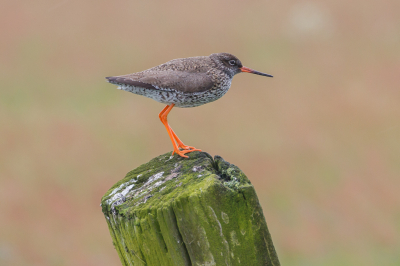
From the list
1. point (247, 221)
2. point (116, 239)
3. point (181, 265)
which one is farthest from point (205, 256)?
point (116, 239)

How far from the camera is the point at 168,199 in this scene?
2.75 m

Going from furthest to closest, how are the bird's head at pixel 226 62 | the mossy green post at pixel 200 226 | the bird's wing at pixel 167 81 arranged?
the bird's head at pixel 226 62 → the bird's wing at pixel 167 81 → the mossy green post at pixel 200 226

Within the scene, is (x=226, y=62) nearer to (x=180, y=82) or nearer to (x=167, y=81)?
(x=180, y=82)

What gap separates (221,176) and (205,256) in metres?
0.74

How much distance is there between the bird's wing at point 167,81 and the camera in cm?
439

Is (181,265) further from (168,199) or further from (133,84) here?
(133,84)

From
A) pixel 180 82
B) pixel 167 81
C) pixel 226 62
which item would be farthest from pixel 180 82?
pixel 226 62

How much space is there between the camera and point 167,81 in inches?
173

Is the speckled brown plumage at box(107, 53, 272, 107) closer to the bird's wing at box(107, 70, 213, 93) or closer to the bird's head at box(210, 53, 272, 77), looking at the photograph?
the bird's wing at box(107, 70, 213, 93)

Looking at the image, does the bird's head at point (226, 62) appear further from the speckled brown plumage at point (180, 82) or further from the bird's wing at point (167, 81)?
the bird's wing at point (167, 81)

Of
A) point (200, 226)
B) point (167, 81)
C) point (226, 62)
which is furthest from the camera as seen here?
point (226, 62)

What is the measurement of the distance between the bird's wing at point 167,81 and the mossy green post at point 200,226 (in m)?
1.70

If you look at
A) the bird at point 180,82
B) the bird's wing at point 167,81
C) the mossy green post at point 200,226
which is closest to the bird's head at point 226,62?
the bird at point 180,82

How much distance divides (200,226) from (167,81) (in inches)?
87.6
